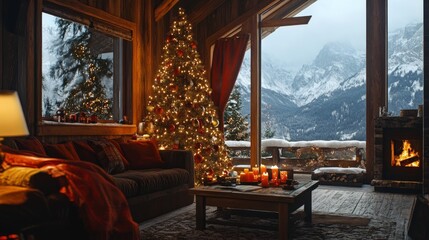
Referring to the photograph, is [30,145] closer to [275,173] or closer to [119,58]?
[275,173]

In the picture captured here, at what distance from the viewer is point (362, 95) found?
982 cm

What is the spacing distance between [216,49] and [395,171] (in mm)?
3607

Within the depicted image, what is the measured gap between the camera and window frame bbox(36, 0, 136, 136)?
16.0ft

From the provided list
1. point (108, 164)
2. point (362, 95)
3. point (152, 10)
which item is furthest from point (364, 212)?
point (362, 95)

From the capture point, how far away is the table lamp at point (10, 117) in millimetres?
2743

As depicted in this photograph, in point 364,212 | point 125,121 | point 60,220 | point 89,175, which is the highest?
point 125,121

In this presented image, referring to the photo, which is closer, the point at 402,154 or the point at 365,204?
the point at 365,204

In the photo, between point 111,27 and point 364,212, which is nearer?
point 364,212

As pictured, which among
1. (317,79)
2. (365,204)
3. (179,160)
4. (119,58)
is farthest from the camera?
(317,79)

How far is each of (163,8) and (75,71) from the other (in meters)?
1.99

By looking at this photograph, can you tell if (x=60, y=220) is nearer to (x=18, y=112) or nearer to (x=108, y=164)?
(x=18, y=112)

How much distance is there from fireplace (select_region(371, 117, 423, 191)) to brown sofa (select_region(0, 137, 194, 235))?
10.4 feet

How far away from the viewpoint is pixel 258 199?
3.65m

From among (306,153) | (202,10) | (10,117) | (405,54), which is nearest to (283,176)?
(10,117)
